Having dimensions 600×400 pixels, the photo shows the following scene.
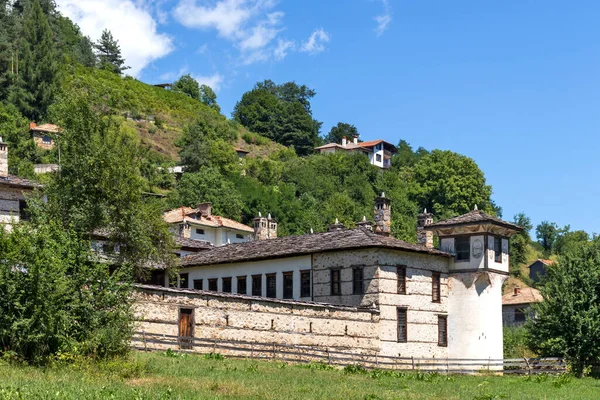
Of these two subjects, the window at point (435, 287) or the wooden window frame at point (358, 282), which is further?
the window at point (435, 287)

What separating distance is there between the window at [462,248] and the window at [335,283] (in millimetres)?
6513

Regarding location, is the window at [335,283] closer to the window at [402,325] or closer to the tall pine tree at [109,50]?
the window at [402,325]

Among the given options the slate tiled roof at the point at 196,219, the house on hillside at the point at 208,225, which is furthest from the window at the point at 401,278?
the slate tiled roof at the point at 196,219

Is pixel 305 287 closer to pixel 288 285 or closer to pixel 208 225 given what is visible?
pixel 288 285

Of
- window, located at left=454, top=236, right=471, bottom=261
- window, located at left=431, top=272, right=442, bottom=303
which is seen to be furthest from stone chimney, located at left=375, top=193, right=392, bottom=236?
window, located at left=431, top=272, right=442, bottom=303

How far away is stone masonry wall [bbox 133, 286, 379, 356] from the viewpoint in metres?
35.7

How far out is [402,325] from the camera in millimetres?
45719

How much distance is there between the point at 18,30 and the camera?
397 feet

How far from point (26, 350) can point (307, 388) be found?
8.05 m

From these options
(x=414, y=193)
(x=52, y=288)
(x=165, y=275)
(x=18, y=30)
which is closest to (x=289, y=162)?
(x=414, y=193)

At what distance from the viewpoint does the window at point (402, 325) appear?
45562mm

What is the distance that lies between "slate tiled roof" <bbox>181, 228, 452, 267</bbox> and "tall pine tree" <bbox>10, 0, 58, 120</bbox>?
185ft

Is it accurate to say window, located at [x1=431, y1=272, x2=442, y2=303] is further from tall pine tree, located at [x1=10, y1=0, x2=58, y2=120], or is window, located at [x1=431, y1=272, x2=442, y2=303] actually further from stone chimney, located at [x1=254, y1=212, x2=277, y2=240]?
tall pine tree, located at [x1=10, y1=0, x2=58, y2=120]

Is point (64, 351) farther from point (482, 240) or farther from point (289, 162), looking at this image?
point (289, 162)
